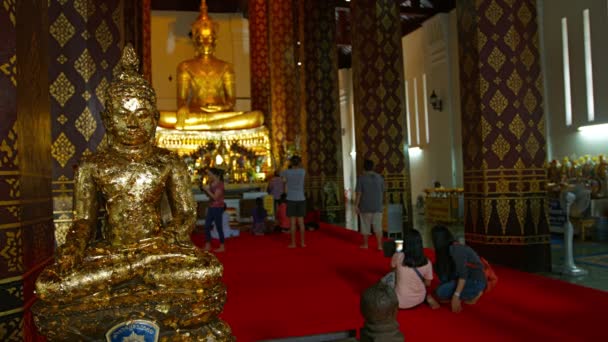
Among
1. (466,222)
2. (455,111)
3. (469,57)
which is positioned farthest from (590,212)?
(455,111)

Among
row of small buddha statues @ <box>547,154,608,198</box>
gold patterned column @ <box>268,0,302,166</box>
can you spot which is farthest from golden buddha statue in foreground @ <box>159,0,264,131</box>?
row of small buddha statues @ <box>547,154,608,198</box>

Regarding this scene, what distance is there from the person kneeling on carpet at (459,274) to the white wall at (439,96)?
10.6 meters

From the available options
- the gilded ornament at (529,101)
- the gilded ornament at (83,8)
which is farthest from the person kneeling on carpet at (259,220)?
the gilded ornament at (529,101)

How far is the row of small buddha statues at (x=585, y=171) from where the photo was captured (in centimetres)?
860

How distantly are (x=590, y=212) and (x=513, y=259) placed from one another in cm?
363

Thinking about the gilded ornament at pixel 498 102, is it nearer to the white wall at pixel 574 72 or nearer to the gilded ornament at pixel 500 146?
the gilded ornament at pixel 500 146

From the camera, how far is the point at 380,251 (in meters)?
7.09

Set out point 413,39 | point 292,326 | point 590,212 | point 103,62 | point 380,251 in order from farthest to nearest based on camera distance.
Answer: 1. point 413,39
2. point 590,212
3. point 380,251
4. point 103,62
5. point 292,326

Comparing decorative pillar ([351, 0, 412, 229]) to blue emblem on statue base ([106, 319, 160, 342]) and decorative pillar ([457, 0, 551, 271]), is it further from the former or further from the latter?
blue emblem on statue base ([106, 319, 160, 342])

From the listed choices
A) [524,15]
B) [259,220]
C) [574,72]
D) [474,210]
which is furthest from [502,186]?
[574,72]

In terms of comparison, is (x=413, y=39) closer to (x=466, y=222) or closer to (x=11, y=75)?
(x=466, y=222)

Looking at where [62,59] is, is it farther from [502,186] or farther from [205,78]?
[205,78]

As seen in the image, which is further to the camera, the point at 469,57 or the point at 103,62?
the point at 469,57

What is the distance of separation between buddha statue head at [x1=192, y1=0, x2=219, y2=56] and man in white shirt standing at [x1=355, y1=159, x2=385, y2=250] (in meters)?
9.75
